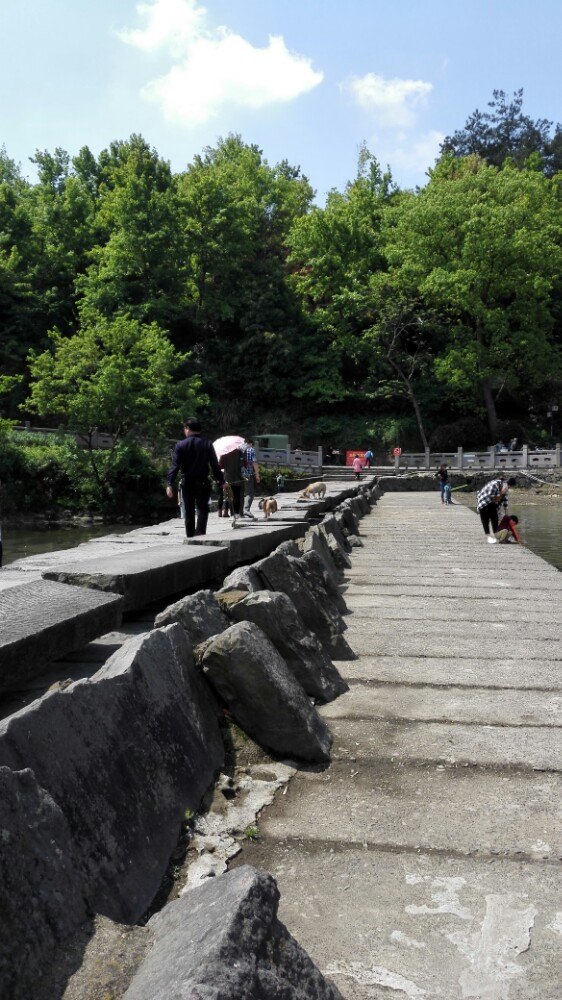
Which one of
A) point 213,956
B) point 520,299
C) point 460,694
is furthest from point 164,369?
point 213,956

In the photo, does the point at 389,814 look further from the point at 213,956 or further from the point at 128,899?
the point at 213,956

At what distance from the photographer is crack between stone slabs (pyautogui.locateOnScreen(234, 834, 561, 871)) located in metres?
2.22

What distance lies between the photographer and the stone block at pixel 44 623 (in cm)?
273

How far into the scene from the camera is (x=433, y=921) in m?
1.92

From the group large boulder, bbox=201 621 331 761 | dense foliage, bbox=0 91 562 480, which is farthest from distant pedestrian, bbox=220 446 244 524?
dense foliage, bbox=0 91 562 480

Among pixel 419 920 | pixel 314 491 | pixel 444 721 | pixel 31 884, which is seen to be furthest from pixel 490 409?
pixel 31 884

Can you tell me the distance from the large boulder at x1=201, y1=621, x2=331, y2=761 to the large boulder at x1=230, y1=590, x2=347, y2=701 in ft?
1.47

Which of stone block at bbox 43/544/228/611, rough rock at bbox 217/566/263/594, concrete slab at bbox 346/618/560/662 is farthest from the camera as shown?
concrete slab at bbox 346/618/560/662

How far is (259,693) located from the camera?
290cm

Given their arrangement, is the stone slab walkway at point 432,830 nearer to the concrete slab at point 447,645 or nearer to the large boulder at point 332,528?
the concrete slab at point 447,645

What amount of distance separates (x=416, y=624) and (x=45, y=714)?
4.13 meters

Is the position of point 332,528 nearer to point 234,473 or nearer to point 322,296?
point 234,473

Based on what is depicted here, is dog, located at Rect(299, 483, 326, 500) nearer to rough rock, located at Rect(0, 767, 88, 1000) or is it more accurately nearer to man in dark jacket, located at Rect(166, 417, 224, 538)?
man in dark jacket, located at Rect(166, 417, 224, 538)

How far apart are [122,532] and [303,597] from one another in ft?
74.1
